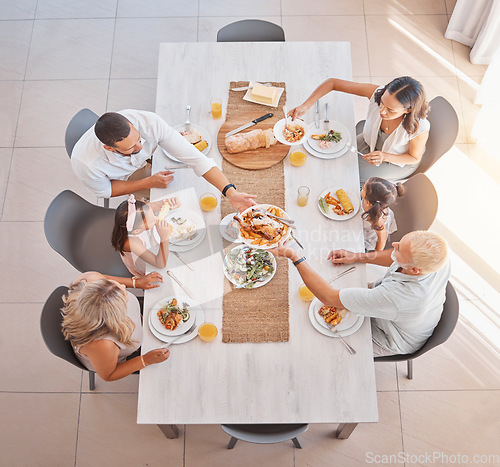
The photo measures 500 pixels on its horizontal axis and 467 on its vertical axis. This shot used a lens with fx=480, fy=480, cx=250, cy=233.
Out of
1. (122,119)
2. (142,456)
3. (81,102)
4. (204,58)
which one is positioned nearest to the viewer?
(122,119)

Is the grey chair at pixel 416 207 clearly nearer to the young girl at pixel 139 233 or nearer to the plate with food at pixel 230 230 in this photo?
the plate with food at pixel 230 230

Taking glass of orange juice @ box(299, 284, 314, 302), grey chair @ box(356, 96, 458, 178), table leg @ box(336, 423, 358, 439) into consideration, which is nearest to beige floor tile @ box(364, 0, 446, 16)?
grey chair @ box(356, 96, 458, 178)

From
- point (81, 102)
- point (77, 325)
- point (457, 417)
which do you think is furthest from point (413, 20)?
point (77, 325)

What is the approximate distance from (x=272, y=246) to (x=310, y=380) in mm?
638

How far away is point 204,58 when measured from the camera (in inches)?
118

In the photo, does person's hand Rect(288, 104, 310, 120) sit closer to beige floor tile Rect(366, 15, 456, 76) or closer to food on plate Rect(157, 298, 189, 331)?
food on plate Rect(157, 298, 189, 331)

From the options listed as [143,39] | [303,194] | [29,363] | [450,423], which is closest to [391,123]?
[303,194]

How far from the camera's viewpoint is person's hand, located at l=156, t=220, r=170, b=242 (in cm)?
247

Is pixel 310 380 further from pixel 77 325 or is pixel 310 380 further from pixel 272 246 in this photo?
pixel 77 325

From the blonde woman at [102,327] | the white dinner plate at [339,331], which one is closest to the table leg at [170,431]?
the blonde woman at [102,327]

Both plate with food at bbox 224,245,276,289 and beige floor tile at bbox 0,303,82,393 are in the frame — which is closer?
plate with food at bbox 224,245,276,289

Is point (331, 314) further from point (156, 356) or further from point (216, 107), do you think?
point (216, 107)

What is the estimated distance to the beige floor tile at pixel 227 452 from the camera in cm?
278

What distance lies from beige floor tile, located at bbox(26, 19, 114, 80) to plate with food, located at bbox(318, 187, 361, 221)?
8.07 ft
